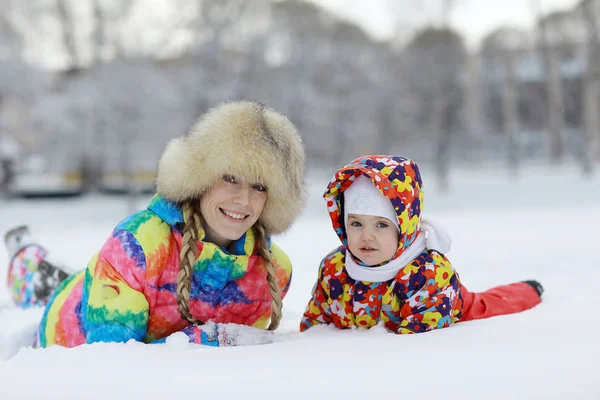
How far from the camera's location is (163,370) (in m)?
1.70

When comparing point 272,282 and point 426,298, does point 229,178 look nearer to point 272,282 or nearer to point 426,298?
point 272,282

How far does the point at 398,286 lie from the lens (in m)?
2.36

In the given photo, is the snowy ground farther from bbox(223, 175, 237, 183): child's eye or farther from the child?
bbox(223, 175, 237, 183): child's eye

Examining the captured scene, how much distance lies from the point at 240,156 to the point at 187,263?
0.49m

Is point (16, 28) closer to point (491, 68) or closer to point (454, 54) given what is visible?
point (454, 54)

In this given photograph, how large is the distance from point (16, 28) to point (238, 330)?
1689 cm

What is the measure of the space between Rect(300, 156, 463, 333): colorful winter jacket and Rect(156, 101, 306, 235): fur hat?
0.85ft

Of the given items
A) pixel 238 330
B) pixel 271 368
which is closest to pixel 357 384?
pixel 271 368

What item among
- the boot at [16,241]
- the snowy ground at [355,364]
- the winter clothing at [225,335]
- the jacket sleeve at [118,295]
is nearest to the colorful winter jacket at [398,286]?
the snowy ground at [355,364]

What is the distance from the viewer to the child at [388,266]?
2.33m

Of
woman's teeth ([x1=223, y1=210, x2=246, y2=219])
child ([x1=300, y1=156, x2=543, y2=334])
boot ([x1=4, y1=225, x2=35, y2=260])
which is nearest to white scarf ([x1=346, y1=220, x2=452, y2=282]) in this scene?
child ([x1=300, y1=156, x2=543, y2=334])

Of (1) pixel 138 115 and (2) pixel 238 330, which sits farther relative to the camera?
(1) pixel 138 115

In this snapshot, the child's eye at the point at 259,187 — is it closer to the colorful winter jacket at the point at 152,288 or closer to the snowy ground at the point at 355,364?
the colorful winter jacket at the point at 152,288

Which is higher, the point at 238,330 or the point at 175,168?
the point at 175,168
